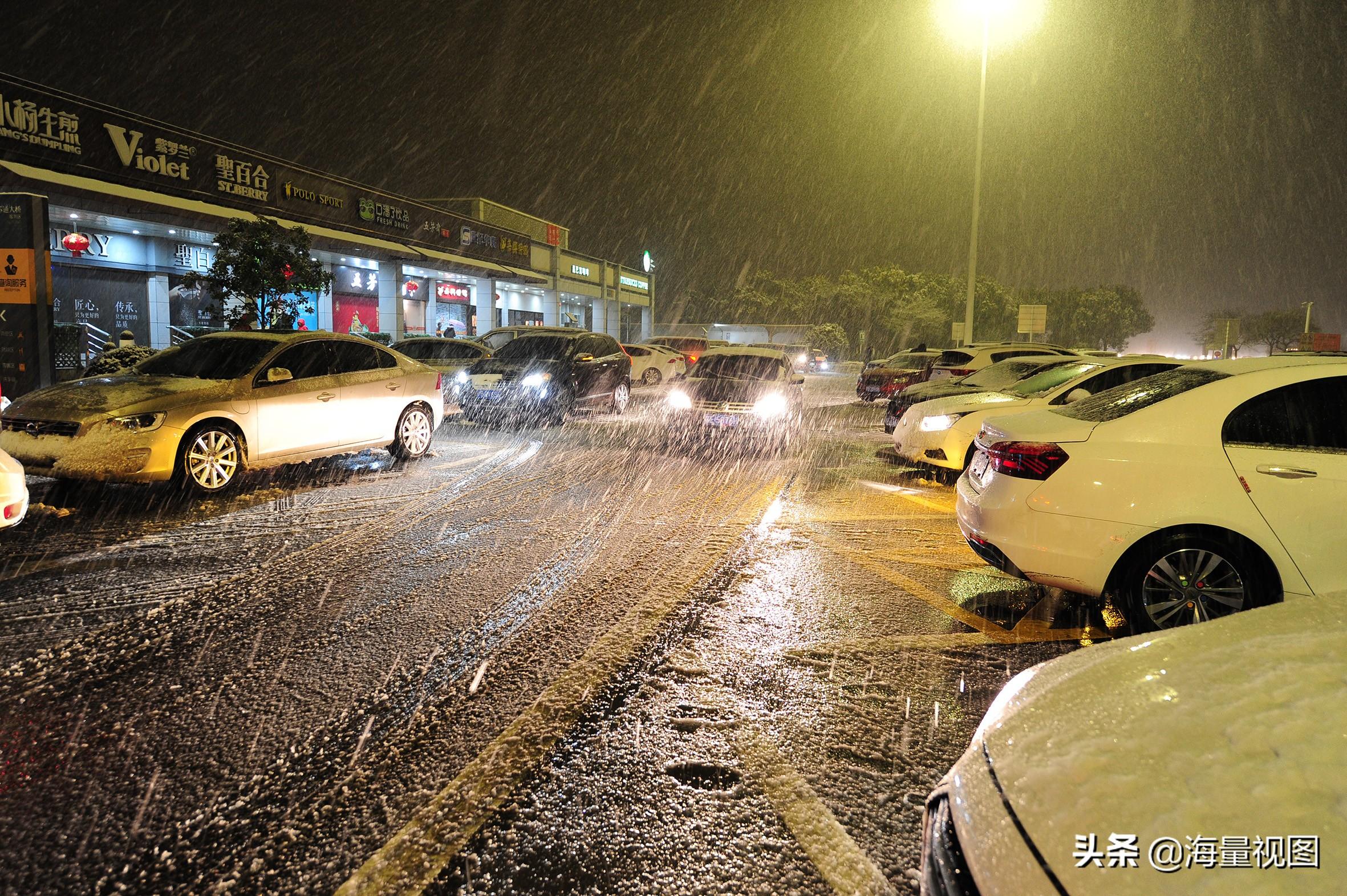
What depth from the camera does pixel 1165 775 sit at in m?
1.52

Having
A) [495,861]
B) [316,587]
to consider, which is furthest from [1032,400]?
[495,861]

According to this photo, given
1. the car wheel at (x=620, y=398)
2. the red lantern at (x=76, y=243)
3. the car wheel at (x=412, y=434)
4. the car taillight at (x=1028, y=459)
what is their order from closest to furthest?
the car taillight at (x=1028, y=459), the car wheel at (x=412, y=434), the car wheel at (x=620, y=398), the red lantern at (x=76, y=243)

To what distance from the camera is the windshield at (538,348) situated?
15.9 metres

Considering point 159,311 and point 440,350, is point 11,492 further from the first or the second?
point 159,311

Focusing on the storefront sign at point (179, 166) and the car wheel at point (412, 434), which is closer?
the car wheel at point (412, 434)

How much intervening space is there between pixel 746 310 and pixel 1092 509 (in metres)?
88.4

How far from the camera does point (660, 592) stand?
17.4 ft

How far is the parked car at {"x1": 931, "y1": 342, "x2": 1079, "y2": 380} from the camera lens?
15023 millimetres

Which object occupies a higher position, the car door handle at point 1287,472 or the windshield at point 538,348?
the windshield at point 538,348

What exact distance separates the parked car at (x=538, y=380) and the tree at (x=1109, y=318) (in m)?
97.8

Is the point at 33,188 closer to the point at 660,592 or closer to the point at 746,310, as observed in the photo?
the point at 660,592

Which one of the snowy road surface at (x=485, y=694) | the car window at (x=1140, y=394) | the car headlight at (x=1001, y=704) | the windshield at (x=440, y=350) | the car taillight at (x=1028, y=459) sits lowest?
the snowy road surface at (x=485, y=694)

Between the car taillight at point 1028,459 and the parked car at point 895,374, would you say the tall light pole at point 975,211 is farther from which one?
the car taillight at point 1028,459

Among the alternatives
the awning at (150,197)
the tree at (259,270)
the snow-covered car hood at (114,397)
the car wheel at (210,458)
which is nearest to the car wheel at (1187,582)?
the car wheel at (210,458)
